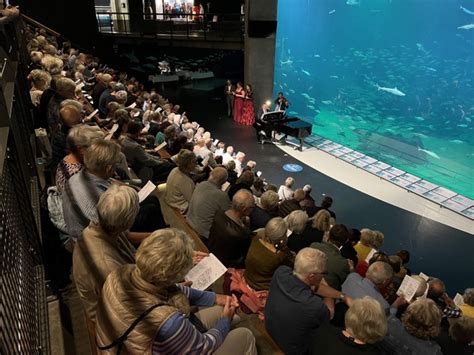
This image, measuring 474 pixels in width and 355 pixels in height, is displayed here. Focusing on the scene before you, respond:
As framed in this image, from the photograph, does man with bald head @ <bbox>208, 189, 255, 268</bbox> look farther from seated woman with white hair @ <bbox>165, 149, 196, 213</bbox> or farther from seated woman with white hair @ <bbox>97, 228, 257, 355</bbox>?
seated woman with white hair @ <bbox>97, 228, 257, 355</bbox>

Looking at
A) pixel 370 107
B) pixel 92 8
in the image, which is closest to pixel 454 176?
pixel 370 107

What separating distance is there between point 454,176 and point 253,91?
301 inches

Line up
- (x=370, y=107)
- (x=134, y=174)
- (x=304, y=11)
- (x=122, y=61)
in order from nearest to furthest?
(x=134, y=174)
(x=370, y=107)
(x=304, y=11)
(x=122, y=61)

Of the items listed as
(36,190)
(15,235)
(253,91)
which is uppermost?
(15,235)

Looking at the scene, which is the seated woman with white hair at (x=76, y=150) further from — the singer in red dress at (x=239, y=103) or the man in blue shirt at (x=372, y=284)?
Result: the singer in red dress at (x=239, y=103)

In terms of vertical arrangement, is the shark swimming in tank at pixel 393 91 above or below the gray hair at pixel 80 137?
below

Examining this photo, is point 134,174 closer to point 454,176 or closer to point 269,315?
point 269,315

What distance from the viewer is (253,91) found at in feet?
46.8

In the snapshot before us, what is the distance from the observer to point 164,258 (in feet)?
5.42

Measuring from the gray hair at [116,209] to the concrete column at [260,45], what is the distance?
1247 centimetres

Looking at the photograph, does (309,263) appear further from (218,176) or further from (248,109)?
(248,109)

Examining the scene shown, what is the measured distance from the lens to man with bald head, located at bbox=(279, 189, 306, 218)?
5.27m

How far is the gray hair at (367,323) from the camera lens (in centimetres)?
212

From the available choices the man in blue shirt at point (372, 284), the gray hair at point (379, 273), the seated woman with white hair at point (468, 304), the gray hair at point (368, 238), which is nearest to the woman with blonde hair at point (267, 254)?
the man in blue shirt at point (372, 284)
